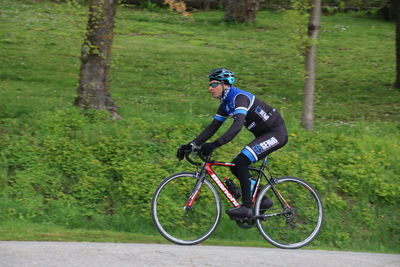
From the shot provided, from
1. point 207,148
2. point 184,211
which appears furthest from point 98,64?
point 207,148

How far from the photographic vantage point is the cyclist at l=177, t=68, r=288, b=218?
7.31 metres

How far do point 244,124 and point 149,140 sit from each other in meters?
3.43

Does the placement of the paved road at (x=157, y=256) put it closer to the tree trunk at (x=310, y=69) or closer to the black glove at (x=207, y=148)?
the black glove at (x=207, y=148)

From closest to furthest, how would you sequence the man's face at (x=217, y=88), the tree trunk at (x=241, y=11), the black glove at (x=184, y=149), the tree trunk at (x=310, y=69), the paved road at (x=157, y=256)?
the paved road at (x=157, y=256) < the man's face at (x=217, y=88) < the black glove at (x=184, y=149) < the tree trunk at (x=310, y=69) < the tree trunk at (x=241, y=11)

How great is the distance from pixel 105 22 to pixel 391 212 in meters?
6.23

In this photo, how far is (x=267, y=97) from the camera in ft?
48.2

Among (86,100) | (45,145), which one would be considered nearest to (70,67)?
(86,100)

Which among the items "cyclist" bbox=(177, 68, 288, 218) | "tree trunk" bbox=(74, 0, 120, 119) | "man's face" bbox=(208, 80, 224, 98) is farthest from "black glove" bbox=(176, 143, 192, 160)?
"tree trunk" bbox=(74, 0, 120, 119)

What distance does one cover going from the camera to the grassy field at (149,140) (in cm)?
900

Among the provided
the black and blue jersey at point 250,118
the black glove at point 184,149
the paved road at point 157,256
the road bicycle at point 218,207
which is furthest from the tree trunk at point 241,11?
the paved road at point 157,256

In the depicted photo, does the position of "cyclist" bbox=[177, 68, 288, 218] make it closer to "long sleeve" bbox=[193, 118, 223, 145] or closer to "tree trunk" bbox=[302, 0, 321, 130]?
"long sleeve" bbox=[193, 118, 223, 145]

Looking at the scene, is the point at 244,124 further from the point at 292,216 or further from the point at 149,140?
the point at 149,140

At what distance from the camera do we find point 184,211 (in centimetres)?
806

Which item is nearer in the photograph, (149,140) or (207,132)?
(207,132)
